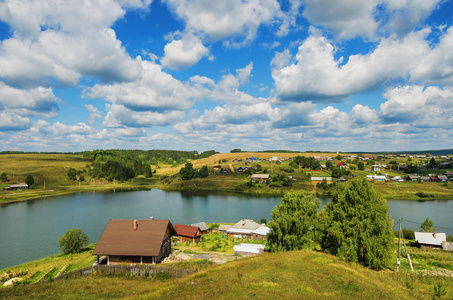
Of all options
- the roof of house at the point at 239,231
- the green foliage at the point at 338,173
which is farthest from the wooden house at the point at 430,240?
the green foliage at the point at 338,173

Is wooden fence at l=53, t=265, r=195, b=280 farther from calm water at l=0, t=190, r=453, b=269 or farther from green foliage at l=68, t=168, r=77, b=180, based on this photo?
green foliage at l=68, t=168, r=77, b=180

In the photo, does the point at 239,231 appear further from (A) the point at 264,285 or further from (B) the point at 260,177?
(B) the point at 260,177

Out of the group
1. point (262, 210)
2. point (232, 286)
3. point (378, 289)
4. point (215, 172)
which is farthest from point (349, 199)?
point (215, 172)

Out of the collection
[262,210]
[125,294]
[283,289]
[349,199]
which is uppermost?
[349,199]

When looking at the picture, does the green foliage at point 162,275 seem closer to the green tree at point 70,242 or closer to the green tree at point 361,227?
the green tree at point 361,227

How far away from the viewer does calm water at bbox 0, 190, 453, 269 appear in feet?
157

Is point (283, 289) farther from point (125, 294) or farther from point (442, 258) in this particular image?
point (442, 258)

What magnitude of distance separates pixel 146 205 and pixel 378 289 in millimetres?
83697

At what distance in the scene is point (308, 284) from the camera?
16234 mm

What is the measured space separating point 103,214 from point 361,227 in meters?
Result: 70.2

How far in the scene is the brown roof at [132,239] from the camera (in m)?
31.2

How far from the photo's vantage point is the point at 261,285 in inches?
626

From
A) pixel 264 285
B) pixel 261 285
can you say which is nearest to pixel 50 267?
pixel 261 285

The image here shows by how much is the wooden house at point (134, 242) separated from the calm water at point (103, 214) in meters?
18.2
